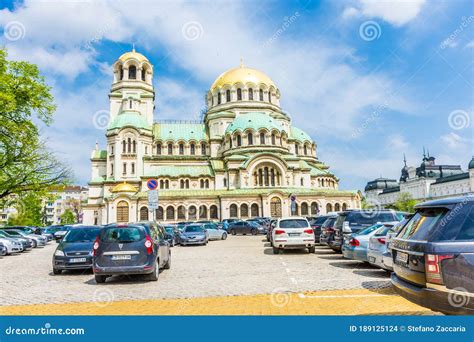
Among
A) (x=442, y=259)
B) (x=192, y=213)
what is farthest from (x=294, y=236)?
(x=192, y=213)

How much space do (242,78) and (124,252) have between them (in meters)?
59.3

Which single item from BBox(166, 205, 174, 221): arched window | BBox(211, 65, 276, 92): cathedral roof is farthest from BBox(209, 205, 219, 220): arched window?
BBox(211, 65, 276, 92): cathedral roof

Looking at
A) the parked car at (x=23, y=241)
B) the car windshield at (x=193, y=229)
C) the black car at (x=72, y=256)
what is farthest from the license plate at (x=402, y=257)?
the parked car at (x=23, y=241)

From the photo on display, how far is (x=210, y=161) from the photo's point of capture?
197 feet

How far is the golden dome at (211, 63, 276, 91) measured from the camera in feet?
215

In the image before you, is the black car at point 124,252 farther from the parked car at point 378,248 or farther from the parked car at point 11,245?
the parked car at point 11,245

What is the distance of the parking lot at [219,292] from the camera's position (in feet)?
21.9

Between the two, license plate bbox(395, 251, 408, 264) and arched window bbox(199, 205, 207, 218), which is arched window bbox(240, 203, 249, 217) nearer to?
arched window bbox(199, 205, 207, 218)

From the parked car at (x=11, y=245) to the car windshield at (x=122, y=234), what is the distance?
13353mm

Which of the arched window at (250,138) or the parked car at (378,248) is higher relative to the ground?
the arched window at (250,138)

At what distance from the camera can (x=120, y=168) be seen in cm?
5603

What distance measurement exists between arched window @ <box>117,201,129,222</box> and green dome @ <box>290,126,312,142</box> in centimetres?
3289
